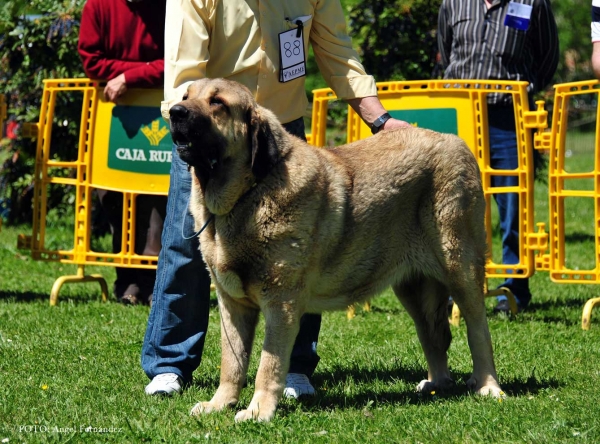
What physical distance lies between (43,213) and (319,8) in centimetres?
399

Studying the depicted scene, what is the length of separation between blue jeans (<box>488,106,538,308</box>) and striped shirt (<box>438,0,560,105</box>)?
0.15m

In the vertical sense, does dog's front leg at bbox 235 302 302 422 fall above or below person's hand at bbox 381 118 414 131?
below

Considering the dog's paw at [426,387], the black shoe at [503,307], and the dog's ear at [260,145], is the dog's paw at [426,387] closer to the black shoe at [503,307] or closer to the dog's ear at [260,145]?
the dog's ear at [260,145]

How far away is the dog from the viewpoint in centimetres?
423

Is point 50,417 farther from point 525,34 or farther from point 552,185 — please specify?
point 525,34

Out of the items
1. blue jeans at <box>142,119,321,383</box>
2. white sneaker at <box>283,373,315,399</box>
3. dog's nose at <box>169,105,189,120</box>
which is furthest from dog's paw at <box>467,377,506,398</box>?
dog's nose at <box>169,105,189,120</box>

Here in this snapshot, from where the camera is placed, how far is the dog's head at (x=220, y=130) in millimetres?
4012

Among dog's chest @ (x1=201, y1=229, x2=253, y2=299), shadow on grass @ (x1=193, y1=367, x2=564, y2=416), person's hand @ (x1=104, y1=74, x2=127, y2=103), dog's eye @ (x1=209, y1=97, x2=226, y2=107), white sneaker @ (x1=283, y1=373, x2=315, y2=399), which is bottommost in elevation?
shadow on grass @ (x1=193, y1=367, x2=564, y2=416)

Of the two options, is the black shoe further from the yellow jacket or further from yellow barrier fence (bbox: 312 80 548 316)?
the yellow jacket

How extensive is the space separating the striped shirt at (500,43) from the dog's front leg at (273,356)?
390 cm

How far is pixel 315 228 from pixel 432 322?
1.11 m

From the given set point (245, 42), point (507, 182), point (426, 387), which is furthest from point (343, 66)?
point (507, 182)

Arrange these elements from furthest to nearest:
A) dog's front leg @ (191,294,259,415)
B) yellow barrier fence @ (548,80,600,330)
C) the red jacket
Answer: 1. the red jacket
2. yellow barrier fence @ (548,80,600,330)
3. dog's front leg @ (191,294,259,415)

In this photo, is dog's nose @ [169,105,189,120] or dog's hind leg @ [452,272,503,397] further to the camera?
dog's hind leg @ [452,272,503,397]
